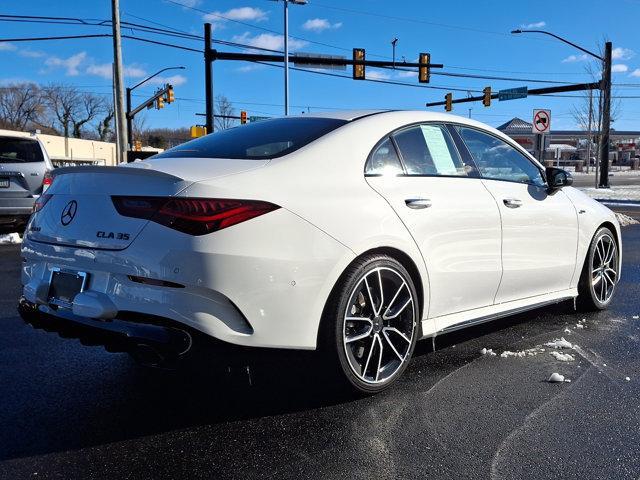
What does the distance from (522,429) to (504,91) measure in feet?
111

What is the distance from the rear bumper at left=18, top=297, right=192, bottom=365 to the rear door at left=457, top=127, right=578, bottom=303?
229 centimetres

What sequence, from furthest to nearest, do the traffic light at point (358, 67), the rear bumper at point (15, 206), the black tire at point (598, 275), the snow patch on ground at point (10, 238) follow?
the traffic light at point (358, 67) < the snow patch on ground at point (10, 238) < the rear bumper at point (15, 206) < the black tire at point (598, 275)

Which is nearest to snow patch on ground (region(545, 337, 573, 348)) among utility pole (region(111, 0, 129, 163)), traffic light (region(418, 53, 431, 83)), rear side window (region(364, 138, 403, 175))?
rear side window (region(364, 138, 403, 175))

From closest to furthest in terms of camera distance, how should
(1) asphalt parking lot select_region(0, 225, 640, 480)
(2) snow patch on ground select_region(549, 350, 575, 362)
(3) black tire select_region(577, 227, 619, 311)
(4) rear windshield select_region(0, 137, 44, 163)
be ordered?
1. (1) asphalt parking lot select_region(0, 225, 640, 480)
2. (2) snow patch on ground select_region(549, 350, 575, 362)
3. (3) black tire select_region(577, 227, 619, 311)
4. (4) rear windshield select_region(0, 137, 44, 163)

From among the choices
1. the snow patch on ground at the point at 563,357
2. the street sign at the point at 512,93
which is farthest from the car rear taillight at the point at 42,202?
the street sign at the point at 512,93

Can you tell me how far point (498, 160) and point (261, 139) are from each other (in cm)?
175

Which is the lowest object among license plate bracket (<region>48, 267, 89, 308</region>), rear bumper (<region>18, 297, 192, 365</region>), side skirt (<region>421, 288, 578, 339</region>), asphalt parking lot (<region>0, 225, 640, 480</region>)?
asphalt parking lot (<region>0, 225, 640, 480</region>)

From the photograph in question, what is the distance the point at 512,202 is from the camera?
4.06 metres

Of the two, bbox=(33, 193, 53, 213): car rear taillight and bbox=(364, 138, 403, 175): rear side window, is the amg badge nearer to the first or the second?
bbox=(33, 193, 53, 213): car rear taillight

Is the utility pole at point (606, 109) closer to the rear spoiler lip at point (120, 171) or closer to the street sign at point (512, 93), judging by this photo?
the street sign at point (512, 93)

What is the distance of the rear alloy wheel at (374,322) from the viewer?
3.00 metres

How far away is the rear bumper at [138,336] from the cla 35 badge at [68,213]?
0.46 m

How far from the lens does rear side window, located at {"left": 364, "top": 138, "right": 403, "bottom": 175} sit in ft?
10.9

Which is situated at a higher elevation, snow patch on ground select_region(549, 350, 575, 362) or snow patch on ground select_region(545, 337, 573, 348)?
snow patch on ground select_region(545, 337, 573, 348)
